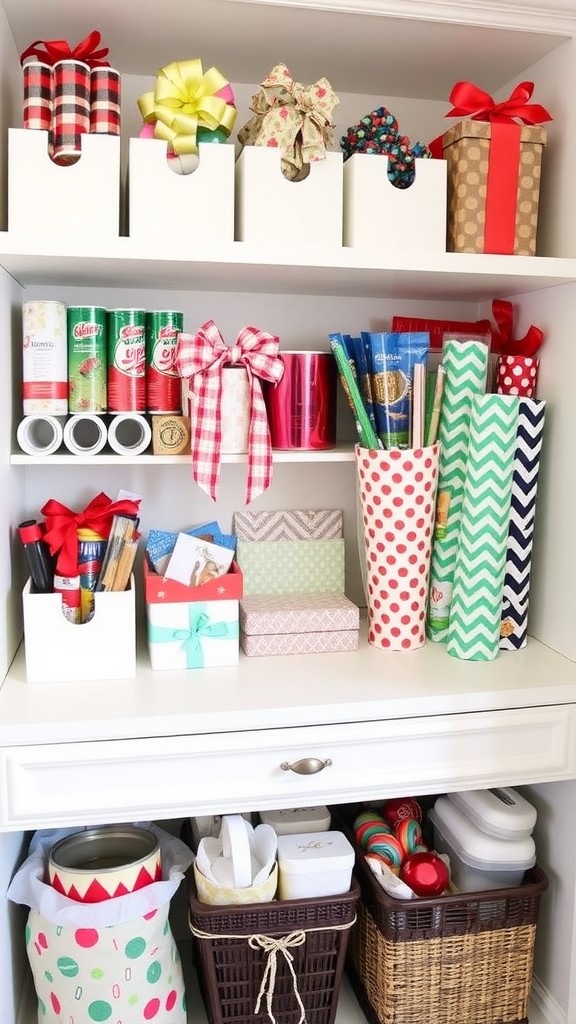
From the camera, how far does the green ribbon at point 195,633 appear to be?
154 cm

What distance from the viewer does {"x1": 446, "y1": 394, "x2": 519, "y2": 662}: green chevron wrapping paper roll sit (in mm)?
1557

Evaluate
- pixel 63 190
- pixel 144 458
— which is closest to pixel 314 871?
pixel 144 458

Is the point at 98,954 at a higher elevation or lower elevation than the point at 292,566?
lower

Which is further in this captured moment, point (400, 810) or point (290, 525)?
point (290, 525)

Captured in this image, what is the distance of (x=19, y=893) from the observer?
1.48m

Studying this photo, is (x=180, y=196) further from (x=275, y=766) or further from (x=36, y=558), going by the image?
(x=275, y=766)

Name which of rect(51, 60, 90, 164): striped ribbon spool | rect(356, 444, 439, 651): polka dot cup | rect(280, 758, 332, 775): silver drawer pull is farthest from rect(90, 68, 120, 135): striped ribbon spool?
rect(280, 758, 332, 775): silver drawer pull

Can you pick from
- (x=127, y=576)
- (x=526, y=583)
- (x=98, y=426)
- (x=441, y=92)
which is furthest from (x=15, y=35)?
(x=526, y=583)

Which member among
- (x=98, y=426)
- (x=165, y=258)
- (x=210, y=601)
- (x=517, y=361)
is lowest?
(x=210, y=601)

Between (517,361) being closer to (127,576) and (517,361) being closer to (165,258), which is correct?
(165,258)

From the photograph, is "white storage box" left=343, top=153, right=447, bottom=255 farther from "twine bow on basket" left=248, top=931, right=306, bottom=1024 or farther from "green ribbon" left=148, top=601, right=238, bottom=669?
"twine bow on basket" left=248, top=931, right=306, bottom=1024

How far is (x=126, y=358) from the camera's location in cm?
156

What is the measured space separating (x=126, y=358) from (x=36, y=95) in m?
0.43

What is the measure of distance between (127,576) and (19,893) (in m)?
0.54
